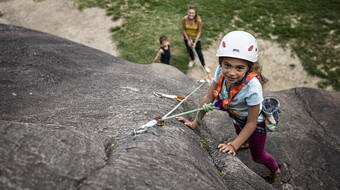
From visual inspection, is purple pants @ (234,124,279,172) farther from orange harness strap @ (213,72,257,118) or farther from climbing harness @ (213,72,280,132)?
orange harness strap @ (213,72,257,118)

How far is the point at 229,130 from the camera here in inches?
185

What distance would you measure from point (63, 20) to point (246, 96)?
1377cm

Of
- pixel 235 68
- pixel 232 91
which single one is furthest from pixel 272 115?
pixel 235 68

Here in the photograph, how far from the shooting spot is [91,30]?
43.4ft

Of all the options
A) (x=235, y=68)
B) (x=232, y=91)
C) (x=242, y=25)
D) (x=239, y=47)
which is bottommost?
(x=242, y=25)

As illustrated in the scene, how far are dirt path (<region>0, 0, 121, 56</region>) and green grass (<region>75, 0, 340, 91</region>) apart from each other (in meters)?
0.61

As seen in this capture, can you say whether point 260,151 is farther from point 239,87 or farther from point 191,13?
point 191,13

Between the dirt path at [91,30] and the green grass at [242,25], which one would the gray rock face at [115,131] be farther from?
the green grass at [242,25]

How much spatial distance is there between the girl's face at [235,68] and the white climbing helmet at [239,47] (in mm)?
99

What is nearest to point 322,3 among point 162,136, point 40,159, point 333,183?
point 333,183

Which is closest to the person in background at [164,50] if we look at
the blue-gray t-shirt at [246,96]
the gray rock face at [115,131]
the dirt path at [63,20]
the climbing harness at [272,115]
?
the gray rock face at [115,131]

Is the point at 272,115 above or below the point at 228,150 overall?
above

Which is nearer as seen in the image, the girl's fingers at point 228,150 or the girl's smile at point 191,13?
the girl's fingers at point 228,150

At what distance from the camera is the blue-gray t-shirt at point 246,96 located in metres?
3.18
